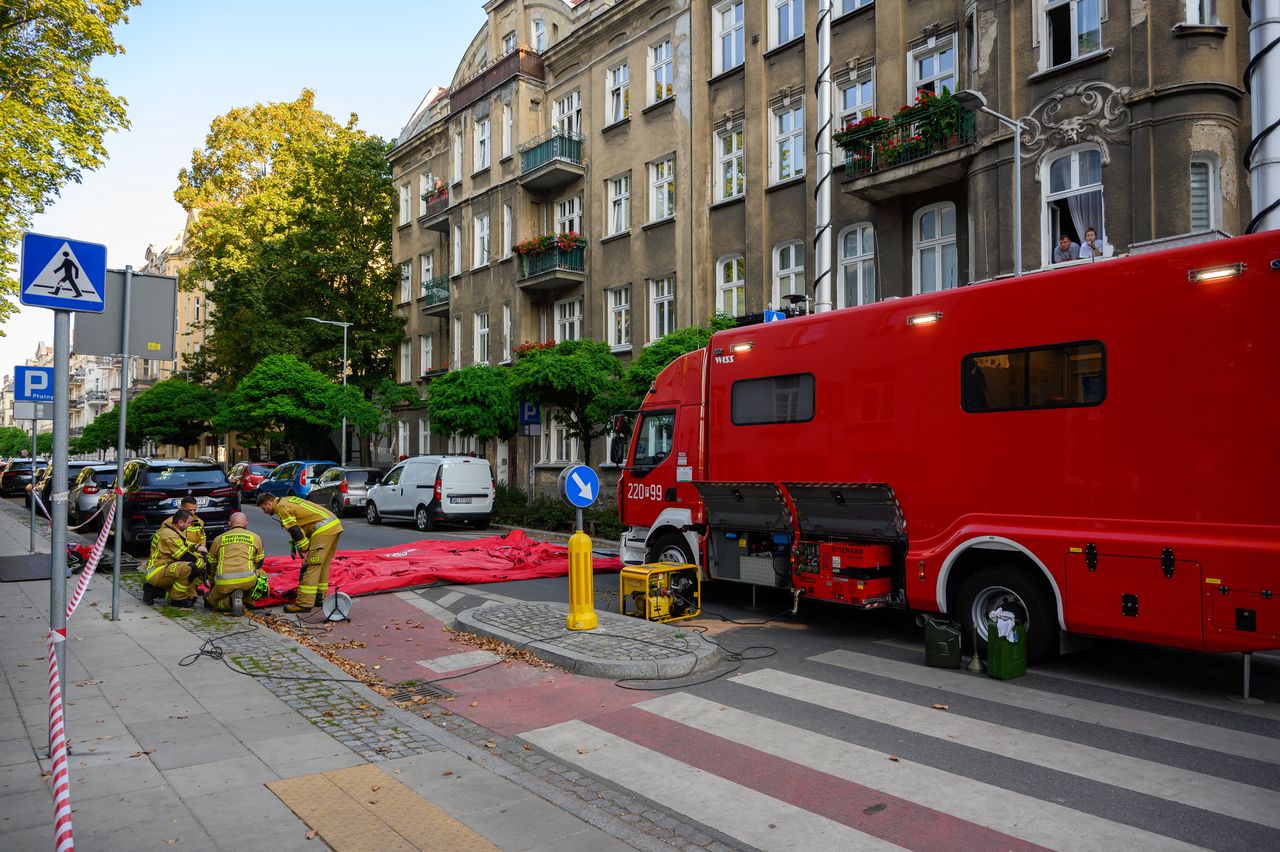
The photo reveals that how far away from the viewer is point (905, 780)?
5.07 meters

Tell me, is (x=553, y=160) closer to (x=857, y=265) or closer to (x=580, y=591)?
(x=857, y=265)

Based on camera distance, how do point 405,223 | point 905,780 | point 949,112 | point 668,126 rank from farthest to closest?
point 405,223 < point 668,126 < point 949,112 < point 905,780

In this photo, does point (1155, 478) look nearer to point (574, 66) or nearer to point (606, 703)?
point (606, 703)

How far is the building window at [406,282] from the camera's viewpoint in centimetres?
3988

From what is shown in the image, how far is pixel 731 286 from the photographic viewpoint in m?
23.2

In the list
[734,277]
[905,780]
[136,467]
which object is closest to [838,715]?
[905,780]

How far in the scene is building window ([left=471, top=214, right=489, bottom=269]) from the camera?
1316 inches

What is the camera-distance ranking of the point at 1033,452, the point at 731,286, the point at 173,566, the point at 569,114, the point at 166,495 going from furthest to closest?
the point at 569,114, the point at 731,286, the point at 166,495, the point at 173,566, the point at 1033,452

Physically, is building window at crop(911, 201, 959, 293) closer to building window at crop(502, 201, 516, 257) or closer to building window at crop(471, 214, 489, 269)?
building window at crop(502, 201, 516, 257)

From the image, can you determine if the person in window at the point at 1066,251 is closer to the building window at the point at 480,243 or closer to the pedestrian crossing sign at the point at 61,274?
the pedestrian crossing sign at the point at 61,274

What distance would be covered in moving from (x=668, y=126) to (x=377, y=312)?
2223cm

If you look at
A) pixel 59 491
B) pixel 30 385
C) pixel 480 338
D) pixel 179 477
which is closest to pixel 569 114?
pixel 480 338

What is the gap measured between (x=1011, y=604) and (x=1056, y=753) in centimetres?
235

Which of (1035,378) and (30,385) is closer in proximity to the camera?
(1035,378)
